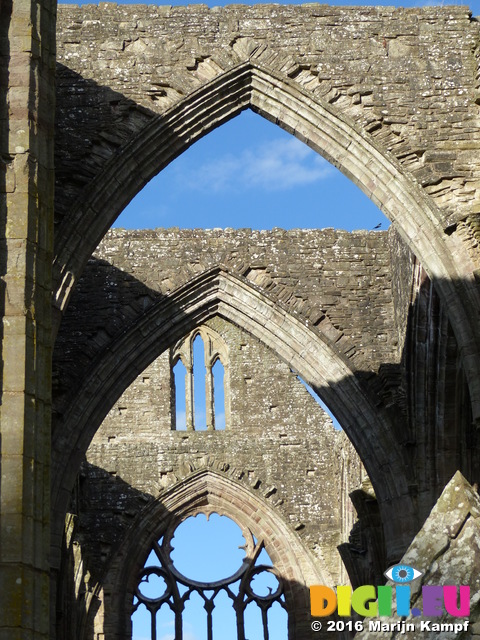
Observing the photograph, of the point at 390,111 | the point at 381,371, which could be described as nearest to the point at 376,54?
the point at 390,111

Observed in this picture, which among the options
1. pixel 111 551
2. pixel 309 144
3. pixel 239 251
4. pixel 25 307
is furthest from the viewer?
pixel 111 551

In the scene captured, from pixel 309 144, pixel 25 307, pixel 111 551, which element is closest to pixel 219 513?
pixel 111 551

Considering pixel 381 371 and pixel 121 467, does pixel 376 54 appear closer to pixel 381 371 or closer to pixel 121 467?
pixel 381 371

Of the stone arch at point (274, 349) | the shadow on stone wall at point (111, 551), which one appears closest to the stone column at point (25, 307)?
the stone arch at point (274, 349)

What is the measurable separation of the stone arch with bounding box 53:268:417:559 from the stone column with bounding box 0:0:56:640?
597cm

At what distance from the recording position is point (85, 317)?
13477 mm

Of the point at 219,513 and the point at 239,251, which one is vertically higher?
the point at 239,251

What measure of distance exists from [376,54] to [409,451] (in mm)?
3797

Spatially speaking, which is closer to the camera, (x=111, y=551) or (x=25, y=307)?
(x=25, y=307)

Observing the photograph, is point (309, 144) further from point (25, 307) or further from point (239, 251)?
point (25, 307)

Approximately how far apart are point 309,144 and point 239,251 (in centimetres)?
349

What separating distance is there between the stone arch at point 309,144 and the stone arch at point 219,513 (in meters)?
7.32

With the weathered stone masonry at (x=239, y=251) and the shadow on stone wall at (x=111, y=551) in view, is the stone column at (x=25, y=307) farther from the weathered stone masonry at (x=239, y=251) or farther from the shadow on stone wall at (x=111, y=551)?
the shadow on stone wall at (x=111, y=551)

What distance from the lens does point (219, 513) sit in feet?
58.6
